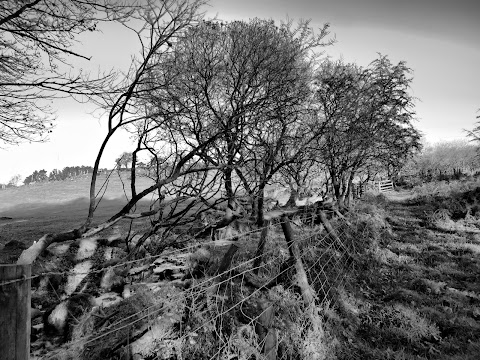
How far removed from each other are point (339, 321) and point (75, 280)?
4190 mm

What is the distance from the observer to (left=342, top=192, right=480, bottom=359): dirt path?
3.68 meters

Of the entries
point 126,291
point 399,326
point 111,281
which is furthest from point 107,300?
point 399,326

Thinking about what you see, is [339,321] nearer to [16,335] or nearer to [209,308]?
[209,308]

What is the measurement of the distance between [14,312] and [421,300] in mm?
5289

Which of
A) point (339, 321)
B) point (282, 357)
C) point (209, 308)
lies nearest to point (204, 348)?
point (209, 308)

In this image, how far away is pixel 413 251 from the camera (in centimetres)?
717

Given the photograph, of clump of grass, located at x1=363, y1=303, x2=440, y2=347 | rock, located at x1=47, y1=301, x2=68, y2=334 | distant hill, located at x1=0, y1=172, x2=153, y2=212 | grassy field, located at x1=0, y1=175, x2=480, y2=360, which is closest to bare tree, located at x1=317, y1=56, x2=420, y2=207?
grassy field, located at x1=0, y1=175, x2=480, y2=360

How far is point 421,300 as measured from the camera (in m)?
4.80

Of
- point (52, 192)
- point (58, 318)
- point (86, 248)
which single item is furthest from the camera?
point (52, 192)

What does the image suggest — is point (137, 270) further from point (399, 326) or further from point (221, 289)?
point (399, 326)

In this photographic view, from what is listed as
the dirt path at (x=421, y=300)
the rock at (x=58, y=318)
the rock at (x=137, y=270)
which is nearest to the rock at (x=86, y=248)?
the rock at (x=137, y=270)

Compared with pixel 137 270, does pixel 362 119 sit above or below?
above

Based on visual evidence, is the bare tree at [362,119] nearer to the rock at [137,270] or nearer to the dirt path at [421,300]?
the dirt path at [421,300]

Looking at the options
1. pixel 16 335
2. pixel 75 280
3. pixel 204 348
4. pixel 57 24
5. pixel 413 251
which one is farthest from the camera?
pixel 413 251
